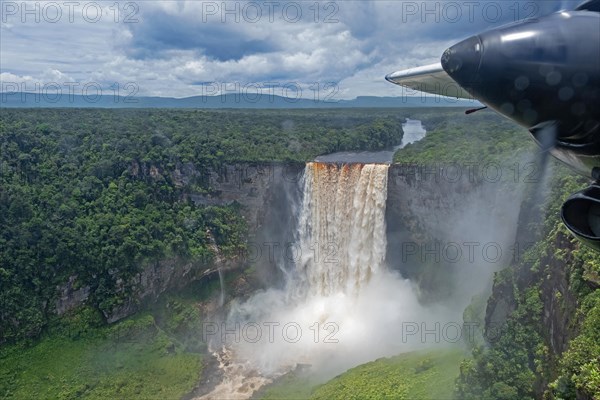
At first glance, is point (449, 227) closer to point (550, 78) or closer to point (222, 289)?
point (222, 289)

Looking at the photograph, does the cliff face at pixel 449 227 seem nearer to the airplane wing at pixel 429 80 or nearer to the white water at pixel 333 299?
the white water at pixel 333 299

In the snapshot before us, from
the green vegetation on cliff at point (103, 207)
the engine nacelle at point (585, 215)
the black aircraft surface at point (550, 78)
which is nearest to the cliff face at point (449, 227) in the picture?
the green vegetation on cliff at point (103, 207)

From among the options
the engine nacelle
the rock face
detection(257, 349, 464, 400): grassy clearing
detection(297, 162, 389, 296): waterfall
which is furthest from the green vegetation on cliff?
the engine nacelle

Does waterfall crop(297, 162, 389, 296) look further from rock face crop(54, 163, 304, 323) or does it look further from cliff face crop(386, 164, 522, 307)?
rock face crop(54, 163, 304, 323)

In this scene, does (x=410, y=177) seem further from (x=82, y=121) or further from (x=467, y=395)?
(x=82, y=121)

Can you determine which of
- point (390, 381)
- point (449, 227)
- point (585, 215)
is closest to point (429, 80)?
point (585, 215)

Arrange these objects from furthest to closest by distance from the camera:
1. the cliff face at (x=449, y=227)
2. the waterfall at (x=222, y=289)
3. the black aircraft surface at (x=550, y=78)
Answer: the waterfall at (x=222, y=289) → the cliff face at (x=449, y=227) → the black aircraft surface at (x=550, y=78)

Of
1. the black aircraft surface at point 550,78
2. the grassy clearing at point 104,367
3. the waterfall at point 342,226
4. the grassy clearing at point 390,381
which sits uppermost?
the black aircraft surface at point 550,78
